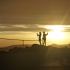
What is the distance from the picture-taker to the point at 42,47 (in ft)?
154

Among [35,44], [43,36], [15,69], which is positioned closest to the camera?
[15,69]

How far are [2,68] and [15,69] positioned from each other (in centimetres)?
131

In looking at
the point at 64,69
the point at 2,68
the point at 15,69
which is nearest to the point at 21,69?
the point at 15,69

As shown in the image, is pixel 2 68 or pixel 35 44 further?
pixel 35 44

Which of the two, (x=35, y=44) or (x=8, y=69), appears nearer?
(x=8, y=69)

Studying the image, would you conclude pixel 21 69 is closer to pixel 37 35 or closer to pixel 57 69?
pixel 57 69

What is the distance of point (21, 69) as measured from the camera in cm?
1758

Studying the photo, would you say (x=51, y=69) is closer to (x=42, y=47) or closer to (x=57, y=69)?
(x=57, y=69)

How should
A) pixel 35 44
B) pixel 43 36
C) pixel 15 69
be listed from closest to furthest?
pixel 15 69
pixel 43 36
pixel 35 44

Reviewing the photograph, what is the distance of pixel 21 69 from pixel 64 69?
2.83 metres

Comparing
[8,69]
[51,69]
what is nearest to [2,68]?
[8,69]

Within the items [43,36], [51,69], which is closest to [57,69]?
[51,69]

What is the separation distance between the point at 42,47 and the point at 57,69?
1134 inches

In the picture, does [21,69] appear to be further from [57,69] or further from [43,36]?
[43,36]
